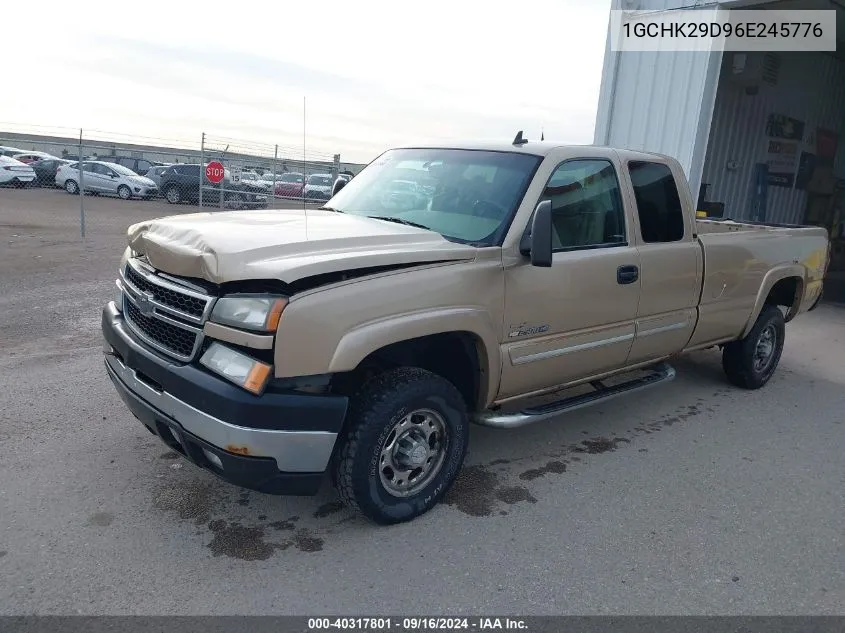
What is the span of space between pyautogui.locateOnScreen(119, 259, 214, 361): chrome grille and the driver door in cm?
156

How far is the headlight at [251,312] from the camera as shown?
9.14 feet

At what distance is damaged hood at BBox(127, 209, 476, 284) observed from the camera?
9.39ft

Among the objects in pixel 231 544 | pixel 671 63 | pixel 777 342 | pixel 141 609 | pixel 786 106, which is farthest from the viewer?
pixel 786 106

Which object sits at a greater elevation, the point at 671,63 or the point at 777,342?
the point at 671,63

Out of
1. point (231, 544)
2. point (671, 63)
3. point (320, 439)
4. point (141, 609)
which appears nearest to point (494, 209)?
point (320, 439)

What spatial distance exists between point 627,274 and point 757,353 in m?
2.53

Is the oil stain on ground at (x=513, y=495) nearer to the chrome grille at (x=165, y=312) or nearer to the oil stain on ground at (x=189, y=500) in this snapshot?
the oil stain on ground at (x=189, y=500)

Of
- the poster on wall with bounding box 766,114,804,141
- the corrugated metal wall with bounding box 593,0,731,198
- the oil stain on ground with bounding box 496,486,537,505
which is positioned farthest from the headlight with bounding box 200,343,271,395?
the poster on wall with bounding box 766,114,804,141

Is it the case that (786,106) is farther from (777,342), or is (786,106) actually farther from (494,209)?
(494,209)

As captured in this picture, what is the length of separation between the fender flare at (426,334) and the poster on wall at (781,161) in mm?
12847

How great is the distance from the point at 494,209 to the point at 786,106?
12854mm

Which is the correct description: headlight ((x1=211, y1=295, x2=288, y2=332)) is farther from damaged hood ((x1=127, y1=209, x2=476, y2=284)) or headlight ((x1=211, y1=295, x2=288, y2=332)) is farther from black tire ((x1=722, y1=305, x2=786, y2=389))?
black tire ((x1=722, y1=305, x2=786, y2=389))

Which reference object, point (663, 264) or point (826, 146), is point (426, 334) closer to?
point (663, 264)

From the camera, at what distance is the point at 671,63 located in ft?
31.0
